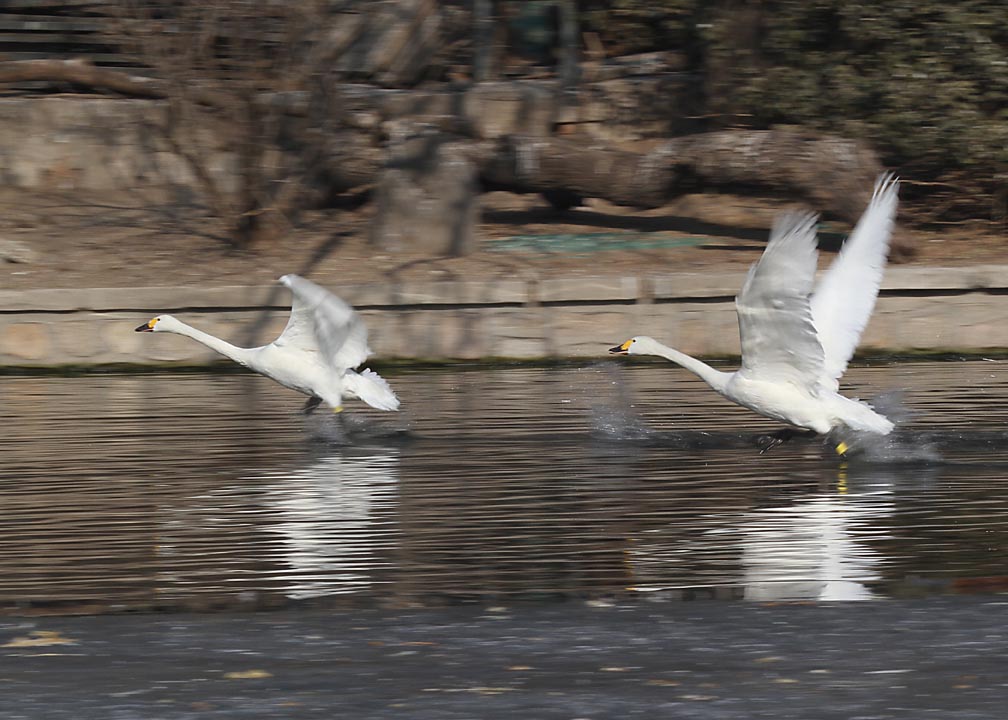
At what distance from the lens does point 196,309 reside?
16.7 meters

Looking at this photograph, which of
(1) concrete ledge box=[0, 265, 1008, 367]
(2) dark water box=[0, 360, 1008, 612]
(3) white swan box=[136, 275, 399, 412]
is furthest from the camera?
(1) concrete ledge box=[0, 265, 1008, 367]

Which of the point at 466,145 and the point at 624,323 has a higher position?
the point at 466,145

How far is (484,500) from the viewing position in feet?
29.7

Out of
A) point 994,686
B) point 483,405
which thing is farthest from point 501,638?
point 483,405

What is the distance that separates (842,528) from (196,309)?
9768 mm

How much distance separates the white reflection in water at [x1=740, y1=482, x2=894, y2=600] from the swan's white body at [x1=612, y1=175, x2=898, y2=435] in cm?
130

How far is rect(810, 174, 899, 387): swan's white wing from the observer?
36.9ft

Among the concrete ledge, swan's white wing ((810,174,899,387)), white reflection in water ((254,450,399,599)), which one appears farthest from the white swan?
the concrete ledge

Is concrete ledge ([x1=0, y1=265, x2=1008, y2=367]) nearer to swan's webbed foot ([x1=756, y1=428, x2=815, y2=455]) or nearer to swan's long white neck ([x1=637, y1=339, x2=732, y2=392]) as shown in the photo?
swan's long white neck ([x1=637, y1=339, x2=732, y2=392])

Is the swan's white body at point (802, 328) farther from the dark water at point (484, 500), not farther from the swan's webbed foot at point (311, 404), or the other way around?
the swan's webbed foot at point (311, 404)

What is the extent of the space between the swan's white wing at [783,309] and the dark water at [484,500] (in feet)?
1.81

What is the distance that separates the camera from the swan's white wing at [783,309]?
9.63m

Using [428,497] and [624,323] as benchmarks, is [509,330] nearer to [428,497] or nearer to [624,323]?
[624,323]

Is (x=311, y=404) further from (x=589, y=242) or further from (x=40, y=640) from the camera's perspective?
(x=589, y=242)
